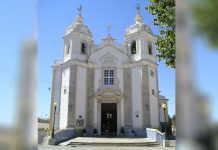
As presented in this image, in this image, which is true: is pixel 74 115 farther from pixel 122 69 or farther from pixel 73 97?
pixel 122 69

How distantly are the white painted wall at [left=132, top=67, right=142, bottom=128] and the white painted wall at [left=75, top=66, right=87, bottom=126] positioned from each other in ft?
12.3

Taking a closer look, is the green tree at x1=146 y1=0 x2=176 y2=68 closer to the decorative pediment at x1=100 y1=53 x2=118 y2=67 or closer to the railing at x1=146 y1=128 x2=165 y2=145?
the railing at x1=146 y1=128 x2=165 y2=145

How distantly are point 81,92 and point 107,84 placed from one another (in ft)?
7.29

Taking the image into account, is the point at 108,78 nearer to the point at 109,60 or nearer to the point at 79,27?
the point at 109,60

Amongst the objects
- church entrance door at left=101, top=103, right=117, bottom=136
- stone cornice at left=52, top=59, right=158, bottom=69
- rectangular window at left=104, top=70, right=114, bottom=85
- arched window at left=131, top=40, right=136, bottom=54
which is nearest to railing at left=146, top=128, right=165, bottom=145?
church entrance door at left=101, top=103, right=117, bottom=136

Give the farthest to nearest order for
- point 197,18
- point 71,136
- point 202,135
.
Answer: point 71,136 → point 197,18 → point 202,135

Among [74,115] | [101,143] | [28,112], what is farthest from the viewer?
[74,115]

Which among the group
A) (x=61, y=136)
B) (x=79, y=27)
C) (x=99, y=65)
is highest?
(x=79, y=27)

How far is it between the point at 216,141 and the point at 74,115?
16.6 metres

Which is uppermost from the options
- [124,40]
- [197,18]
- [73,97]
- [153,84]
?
[124,40]

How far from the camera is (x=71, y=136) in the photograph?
15.5 meters

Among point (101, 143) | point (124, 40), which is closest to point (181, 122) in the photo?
point (101, 143)

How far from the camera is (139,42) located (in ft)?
61.8

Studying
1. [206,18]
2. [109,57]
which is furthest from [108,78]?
[206,18]
